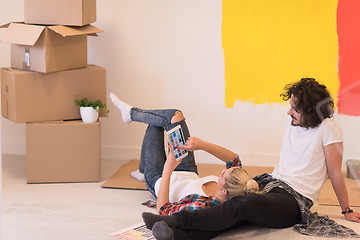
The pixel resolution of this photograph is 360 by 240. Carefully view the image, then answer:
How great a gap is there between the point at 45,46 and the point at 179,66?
95cm

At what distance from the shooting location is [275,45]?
3137mm

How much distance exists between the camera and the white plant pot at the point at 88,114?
280 centimetres

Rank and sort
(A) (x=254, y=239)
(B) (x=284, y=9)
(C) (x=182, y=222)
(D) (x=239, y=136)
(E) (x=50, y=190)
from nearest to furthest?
(C) (x=182, y=222) → (A) (x=254, y=239) → (E) (x=50, y=190) → (B) (x=284, y=9) → (D) (x=239, y=136)

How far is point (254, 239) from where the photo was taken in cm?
204

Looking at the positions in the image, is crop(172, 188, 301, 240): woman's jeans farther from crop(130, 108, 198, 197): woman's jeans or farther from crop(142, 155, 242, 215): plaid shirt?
crop(130, 108, 198, 197): woman's jeans

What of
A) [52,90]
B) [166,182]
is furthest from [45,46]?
[166,182]

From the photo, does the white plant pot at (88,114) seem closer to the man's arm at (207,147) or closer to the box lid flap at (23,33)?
the box lid flap at (23,33)

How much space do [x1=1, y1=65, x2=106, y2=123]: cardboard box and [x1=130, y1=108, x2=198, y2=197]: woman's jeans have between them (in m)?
0.41

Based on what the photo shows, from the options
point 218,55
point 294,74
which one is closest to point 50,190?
point 218,55

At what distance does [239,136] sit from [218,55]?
546 mm

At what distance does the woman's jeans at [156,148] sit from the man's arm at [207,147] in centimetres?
18

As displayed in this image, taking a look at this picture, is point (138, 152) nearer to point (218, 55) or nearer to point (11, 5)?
point (218, 55)

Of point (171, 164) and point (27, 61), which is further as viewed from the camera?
point (27, 61)

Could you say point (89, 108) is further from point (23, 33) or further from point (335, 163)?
point (335, 163)
